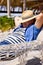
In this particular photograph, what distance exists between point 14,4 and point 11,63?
3962mm

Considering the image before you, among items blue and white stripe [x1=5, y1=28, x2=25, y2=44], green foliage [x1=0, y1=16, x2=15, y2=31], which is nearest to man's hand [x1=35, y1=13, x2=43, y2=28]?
blue and white stripe [x1=5, y1=28, x2=25, y2=44]

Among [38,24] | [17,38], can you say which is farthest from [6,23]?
[38,24]

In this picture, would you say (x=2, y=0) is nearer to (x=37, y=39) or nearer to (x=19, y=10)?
(x=19, y=10)

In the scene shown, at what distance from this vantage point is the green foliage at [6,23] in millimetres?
5047

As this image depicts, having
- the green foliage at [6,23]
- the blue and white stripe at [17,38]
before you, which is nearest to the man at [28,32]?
the blue and white stripe at [17,38]

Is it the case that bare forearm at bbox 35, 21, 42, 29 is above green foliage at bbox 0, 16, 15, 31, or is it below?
above

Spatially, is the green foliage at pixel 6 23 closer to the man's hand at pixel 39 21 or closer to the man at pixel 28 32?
the man at pixel 28 32

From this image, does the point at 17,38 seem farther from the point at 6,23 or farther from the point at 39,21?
the point at 6,23

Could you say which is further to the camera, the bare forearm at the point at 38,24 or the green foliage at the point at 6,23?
the green foliage at the point at 6,23

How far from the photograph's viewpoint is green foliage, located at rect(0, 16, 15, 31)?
5.05 meters

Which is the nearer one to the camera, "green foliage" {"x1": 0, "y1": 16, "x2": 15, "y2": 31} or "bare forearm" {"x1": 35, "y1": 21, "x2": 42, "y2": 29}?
"bare forearm" {"x1": 35, "y1": 21, "x2": 42, "y2": 29}

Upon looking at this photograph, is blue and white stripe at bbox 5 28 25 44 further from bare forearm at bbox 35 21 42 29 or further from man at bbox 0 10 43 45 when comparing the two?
bare forearm at bbox 35 21 42 29

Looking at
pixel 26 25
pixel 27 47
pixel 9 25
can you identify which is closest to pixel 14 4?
pixel 9 25

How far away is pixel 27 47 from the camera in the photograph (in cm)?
279
